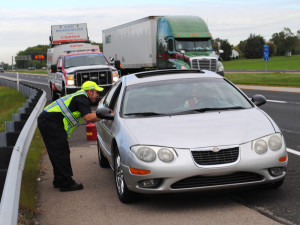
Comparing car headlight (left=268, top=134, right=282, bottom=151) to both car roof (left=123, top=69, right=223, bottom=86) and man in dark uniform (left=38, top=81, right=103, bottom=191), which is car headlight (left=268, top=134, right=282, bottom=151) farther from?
man in dark uniform (left=38, top=81, right=103, bottom=191)

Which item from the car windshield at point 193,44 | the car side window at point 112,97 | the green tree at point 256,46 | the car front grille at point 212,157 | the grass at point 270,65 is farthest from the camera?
the green tree at point 256,46

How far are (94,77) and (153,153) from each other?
14805 millimetres

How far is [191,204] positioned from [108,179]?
74.8 inches

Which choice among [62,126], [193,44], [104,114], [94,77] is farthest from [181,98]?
[193,44]

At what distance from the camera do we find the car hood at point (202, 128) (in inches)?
215

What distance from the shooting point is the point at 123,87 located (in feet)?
23.6

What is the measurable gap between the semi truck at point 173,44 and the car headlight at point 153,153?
651 inches

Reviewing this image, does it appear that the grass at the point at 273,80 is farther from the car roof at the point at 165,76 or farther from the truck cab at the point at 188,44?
the car roof at the point at 165,76

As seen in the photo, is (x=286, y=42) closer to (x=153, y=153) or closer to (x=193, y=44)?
(x=193, y=44)

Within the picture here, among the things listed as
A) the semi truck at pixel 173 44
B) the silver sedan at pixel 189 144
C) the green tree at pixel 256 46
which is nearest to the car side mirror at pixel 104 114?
the silver sedan at pixel 189 144

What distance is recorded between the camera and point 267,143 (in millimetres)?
5613

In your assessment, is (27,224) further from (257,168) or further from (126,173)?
(257,168)

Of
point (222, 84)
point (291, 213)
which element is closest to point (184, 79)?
point (222, 84)

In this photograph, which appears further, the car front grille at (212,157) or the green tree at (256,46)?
the green tree at (256,46)
